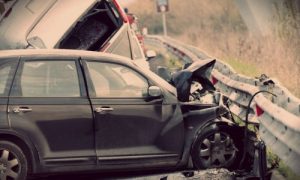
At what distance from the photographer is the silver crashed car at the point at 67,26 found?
13438 millimetres

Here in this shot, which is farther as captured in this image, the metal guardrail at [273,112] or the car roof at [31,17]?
the car roof at [31,17]

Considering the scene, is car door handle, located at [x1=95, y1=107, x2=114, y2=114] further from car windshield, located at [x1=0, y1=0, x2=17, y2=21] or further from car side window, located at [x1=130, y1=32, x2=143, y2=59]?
car windshield, located at [x1=0, y1=0, x2=17, y2=21]

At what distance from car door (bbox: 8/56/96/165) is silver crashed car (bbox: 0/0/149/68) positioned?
191 inches

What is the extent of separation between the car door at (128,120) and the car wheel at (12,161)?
0.82 meters

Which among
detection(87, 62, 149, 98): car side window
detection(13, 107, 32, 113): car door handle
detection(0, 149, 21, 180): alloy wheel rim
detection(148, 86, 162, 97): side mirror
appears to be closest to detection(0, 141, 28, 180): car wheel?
detection(0, 149, 21, 180): alloy wheel rim

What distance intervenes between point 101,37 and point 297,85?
3710 mm

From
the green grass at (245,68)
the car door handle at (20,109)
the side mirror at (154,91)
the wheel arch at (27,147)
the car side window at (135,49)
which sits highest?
the car side window at (135,49)

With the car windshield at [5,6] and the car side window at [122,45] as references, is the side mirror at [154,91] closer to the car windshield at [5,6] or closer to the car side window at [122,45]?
the car side window at [122,45]

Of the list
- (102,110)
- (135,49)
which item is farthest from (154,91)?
(135,49)

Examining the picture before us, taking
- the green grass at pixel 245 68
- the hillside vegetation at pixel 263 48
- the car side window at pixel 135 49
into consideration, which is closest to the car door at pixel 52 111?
the hillside vegetation at pixel 263 48

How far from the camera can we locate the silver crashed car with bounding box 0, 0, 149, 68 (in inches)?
529

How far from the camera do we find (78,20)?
1352 cm

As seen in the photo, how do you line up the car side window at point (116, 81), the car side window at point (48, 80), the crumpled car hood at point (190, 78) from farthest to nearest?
the crumpled car hood at point (190, 78) < the car side window at point (116, 81) < the car side window at point (48, 80)

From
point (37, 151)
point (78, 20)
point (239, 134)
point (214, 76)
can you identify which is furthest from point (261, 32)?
point (37, 151)
